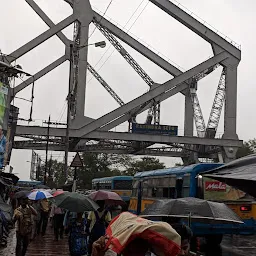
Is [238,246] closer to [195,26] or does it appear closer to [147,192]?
[147,192]

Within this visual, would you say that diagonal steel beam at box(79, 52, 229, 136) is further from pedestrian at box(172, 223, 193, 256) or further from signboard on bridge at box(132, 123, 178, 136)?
pedestrian at box(172, 223, 193, 256)

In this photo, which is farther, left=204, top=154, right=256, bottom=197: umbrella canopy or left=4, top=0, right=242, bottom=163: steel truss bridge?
left=4, top=0, right=242, bottom=163: steel truss bridge

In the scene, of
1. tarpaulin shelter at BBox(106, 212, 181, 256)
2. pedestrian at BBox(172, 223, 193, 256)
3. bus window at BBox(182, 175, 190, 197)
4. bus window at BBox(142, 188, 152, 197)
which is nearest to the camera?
tarpaulin shelter at BBox(106, 212, 181, 256)

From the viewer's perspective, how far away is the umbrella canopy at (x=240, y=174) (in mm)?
5359

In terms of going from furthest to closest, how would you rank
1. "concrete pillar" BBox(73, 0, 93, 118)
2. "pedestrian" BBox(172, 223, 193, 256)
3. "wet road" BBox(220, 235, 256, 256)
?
1. "concrete pillar" BBox(73, 0, 93, 118)
2. "wet road" BBox(220, 235, 256, 256)
3. "pedestrian" BBox(172, 223, 193, 256)

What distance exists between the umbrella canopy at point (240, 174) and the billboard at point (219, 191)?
29.6 ft

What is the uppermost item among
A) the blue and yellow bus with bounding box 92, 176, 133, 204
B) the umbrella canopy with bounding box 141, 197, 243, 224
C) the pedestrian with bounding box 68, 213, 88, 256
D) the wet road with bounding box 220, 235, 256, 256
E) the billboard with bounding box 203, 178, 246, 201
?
the blue and yellow bus with bounding box 92, 176, 133, 204

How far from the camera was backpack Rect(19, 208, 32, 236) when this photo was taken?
35.2ft

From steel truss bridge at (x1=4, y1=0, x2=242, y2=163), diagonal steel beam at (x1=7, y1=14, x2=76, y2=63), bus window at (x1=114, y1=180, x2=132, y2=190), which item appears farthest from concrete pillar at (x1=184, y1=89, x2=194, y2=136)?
bus window at (x1=114, y1=180, x2=132, y2=190)

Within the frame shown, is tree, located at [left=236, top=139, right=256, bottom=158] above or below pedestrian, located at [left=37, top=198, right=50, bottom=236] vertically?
above

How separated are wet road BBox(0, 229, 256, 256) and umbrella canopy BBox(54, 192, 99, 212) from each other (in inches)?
155

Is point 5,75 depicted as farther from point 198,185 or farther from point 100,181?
point 198,185

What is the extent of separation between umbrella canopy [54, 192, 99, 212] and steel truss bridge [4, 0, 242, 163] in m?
22.5

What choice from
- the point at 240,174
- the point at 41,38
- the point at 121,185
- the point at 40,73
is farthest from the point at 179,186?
the point at 40,73
